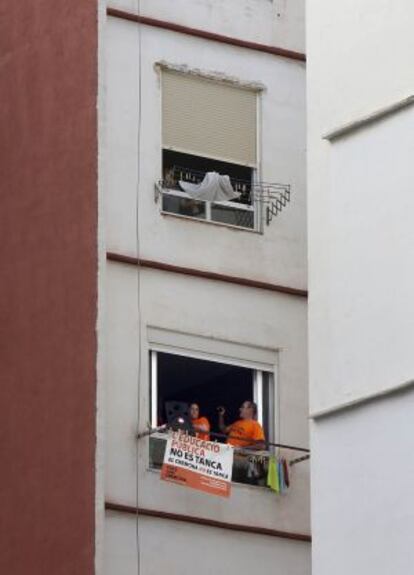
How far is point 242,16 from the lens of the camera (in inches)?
1222

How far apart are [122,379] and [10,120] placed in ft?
11.2

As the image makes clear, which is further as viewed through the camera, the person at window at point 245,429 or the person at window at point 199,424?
the person at window at point 245,429

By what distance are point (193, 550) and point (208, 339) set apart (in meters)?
2.53

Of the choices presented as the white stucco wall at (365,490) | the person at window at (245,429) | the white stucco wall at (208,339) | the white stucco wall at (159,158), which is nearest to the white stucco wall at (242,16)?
the white stucco wall at (159,158)

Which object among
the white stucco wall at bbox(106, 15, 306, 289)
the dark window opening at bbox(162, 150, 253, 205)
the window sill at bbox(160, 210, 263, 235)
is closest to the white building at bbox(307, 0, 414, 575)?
the white stucco wall at bbox(106, 15, 306, 289)

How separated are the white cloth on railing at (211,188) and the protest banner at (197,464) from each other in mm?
3111

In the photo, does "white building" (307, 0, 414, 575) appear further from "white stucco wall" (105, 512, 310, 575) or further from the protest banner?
"white stucco wall" (105, 512, 310, 575)

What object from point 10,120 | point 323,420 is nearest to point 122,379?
point 10,120

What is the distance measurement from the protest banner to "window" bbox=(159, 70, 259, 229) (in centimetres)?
301

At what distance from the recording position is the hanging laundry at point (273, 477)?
95.8ft

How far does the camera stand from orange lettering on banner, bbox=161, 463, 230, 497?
28.2m

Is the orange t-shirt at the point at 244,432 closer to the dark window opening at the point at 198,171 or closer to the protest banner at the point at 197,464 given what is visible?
the protest banner at the point at 197,464

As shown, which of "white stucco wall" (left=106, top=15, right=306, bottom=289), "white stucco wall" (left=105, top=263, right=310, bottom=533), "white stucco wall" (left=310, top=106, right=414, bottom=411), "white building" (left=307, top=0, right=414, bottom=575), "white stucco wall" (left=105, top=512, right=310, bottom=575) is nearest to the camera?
"white building" (left=307, top=0, right=414, bottom=575)

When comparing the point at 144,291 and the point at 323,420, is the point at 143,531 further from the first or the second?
the point at 323,420
